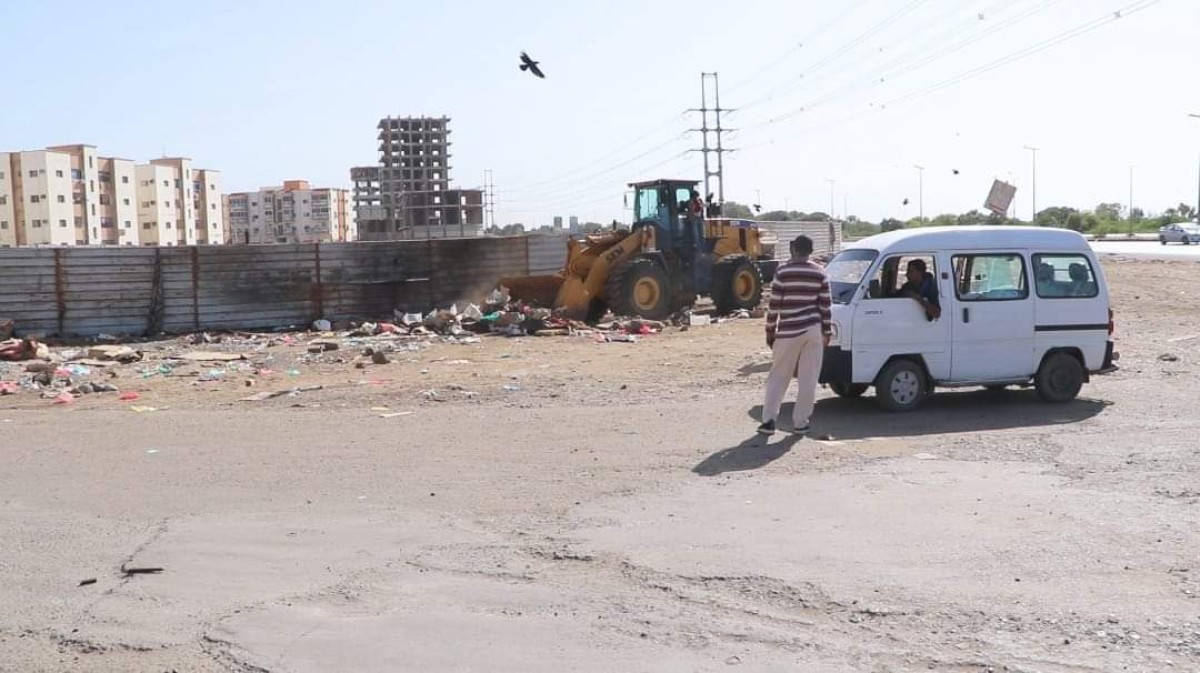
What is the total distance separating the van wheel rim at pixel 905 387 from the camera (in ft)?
37.3

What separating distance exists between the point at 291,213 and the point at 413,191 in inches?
1188

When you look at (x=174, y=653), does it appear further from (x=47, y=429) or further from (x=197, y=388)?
(x=197, y=388)

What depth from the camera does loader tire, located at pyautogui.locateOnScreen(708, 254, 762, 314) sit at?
25891 millimetres

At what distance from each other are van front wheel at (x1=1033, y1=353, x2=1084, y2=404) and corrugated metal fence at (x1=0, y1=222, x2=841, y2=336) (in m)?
17.2

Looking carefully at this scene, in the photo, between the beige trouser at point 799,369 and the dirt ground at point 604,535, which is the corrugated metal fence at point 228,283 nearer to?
the dirt ground at point 604,535

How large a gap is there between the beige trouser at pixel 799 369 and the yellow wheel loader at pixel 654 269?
13594 mm

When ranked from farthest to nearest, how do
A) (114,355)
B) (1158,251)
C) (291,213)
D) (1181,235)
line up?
1. (291,213)
2. (1181,235)
3. (1158,251)
4. (114,355)

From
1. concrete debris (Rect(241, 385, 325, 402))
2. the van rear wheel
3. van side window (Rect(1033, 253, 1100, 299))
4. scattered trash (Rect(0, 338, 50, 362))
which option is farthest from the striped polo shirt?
scattered trash (Rect(0, 338, 50, 362))

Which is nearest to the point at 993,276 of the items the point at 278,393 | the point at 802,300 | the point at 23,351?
the point at 802,300

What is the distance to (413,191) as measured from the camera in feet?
258

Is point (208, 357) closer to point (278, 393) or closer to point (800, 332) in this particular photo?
point (278, 393)

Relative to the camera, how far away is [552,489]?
8.24 metres

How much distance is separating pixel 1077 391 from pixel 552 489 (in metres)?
6.44

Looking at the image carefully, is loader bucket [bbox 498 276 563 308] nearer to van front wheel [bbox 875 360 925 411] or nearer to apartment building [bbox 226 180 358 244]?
van front wheel [bbox 875 360 925 411]
